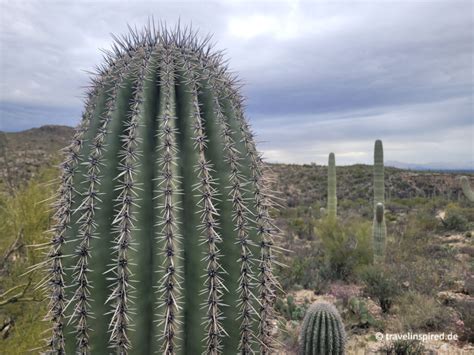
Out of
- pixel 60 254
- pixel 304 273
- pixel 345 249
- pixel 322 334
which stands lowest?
pixel 304 273

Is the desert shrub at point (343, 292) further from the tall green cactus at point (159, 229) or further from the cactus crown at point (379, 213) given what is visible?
the tall green cactus at point (159, 229)

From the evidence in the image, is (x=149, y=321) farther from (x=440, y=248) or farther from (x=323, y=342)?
(x=440, y=248)

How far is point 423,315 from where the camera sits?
20.4 ft

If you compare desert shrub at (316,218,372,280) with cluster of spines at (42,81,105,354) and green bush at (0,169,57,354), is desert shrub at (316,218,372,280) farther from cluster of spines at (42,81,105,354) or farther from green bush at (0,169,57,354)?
cluster of spines at (42,81,105,354)

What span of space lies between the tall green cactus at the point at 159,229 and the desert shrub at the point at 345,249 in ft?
24.0

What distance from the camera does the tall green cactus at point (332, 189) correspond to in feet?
46.2

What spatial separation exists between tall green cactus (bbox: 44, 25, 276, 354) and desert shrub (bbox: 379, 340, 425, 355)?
3357 millimetres

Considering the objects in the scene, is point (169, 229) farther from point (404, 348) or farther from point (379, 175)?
point (379, 175)

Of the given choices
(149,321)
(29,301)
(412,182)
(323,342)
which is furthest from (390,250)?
(412,182)

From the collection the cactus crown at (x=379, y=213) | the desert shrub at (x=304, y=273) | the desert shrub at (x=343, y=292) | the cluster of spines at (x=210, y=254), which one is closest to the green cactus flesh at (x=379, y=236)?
the cactus crown at (x=379, y=213)

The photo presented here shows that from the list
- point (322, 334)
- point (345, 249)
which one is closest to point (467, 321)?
point (322, 334)

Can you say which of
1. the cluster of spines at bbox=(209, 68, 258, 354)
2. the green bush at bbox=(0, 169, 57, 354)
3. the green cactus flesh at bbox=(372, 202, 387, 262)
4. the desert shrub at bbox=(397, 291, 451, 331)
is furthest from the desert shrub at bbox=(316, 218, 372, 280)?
the cluster of spines at bbox=(209, 68, 258, 354)

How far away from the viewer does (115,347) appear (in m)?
2.14

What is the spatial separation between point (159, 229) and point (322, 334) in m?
2.77
